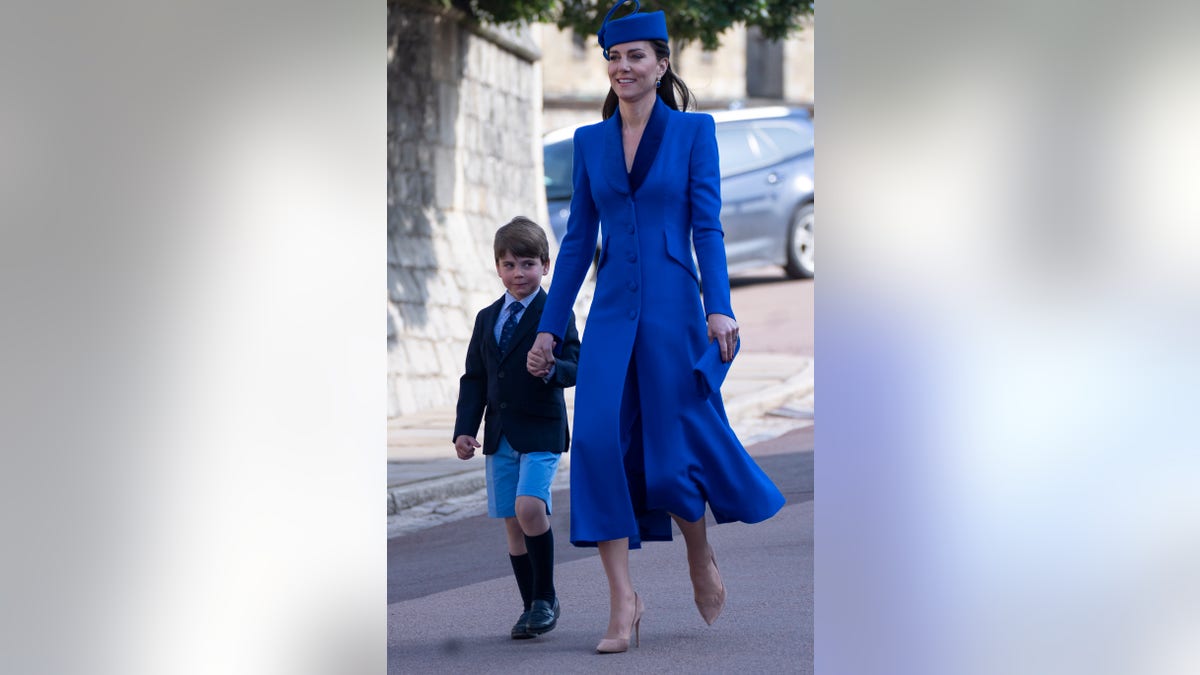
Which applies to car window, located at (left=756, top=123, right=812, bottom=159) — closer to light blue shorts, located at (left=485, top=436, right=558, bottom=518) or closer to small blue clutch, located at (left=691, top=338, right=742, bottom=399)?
light blue shorts, located at (left=485, top=436, right=558, bottom=518)

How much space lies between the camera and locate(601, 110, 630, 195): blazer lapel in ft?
17.1

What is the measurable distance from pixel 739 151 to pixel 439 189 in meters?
6.02

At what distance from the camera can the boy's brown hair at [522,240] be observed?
5598 millimetres

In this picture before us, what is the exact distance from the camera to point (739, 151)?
19234mm

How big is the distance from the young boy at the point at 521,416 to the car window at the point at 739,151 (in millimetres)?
13550

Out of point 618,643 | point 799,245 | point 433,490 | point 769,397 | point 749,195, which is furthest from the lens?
point 799,245

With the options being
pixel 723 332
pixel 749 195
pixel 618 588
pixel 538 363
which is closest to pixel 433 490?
pixel 538 363

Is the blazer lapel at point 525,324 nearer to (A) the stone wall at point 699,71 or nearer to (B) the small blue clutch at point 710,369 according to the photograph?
(B) the small blue clutch at point 710,369

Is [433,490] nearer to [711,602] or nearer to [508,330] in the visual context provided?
[508,330]

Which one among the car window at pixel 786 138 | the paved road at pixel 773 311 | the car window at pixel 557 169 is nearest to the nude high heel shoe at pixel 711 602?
the paved road at pixel 773 311
